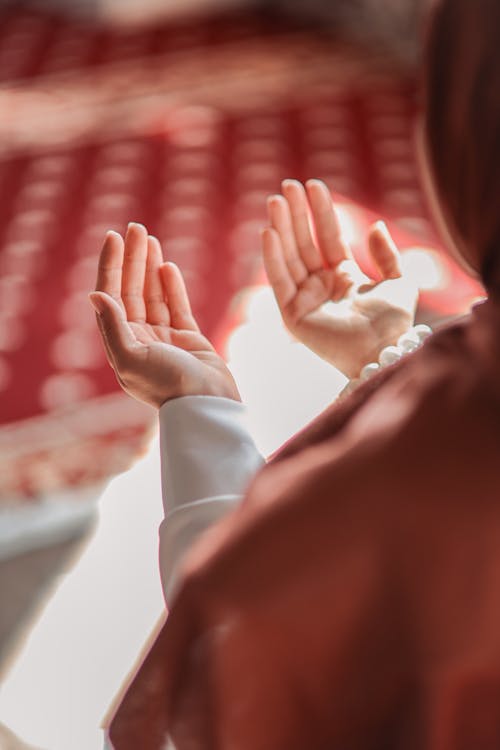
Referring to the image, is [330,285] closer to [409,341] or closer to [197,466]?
[409,341]

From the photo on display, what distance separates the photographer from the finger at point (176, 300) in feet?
2.64

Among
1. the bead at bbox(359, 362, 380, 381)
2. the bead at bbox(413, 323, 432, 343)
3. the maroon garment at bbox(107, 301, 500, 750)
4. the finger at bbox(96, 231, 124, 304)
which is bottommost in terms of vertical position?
the maroon garment at bbox(107, 301, 500, 750)

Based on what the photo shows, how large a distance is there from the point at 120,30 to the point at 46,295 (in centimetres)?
155

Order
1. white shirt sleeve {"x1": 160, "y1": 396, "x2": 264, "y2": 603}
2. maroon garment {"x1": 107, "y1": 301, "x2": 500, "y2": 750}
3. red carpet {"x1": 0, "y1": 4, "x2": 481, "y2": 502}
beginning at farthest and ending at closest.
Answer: red carpet {"x1": 0, "y1": 4, "x2": 481, "y2": 502} → white shirt sleeve {"x1": 160, "y1": 396, "x2": 264, "y2": 603} → maroon garment {"x1": 107, "y1": 301, "x2": 500, "y2": 750}

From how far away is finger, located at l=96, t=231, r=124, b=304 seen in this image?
0.79 meters

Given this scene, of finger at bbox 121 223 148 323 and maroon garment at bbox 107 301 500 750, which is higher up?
finger at bbox 121 223 148 323

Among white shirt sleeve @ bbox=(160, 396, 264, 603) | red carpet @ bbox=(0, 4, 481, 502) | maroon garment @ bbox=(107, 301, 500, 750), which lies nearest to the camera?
maroon garment @ bbox=(107, 301, 500, 750)

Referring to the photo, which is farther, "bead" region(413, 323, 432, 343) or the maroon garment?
"bead" region(413, 323, 432, 343)

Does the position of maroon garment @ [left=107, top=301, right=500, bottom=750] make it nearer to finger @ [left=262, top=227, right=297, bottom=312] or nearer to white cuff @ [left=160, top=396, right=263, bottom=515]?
white cuff @ [left=160, top=396, right=263, bottom=515]

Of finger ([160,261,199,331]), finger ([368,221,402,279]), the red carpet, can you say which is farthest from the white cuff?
the red carpet

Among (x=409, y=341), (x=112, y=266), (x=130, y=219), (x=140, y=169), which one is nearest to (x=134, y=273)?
(x=112, y=266)

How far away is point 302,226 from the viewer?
847 millimetres

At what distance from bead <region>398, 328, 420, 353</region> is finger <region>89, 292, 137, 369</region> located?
8.8 inches

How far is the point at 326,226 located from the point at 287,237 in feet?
0.13
